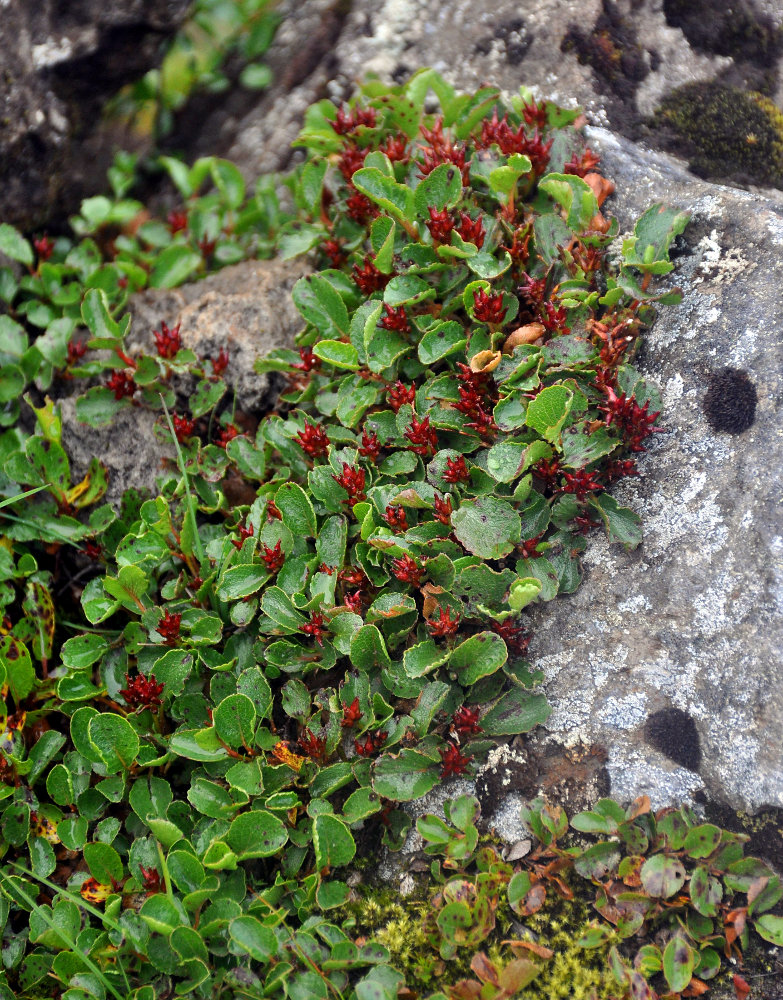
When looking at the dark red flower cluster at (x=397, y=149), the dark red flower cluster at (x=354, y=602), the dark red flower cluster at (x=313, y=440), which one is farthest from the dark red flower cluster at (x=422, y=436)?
the dark red flower cluster at (x=397, y=149)

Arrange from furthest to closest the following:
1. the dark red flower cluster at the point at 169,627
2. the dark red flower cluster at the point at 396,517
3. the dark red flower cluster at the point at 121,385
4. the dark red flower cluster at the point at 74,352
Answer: the dark red flower cluster at the point at 74,352, the dark red flower cluster at the point at 121,385, the dark red flower cluster at the point at 169,627, the dark red flower cluster at the point at 396,517

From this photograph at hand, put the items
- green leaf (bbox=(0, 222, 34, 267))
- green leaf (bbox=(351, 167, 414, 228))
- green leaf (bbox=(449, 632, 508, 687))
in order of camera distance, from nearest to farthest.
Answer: green leaf (bbox=(449, 632, 508, 687))
green leaf (bbox=(351, 167, 414, 228))
green leaf (bbox=(0, 222, 34, 267))

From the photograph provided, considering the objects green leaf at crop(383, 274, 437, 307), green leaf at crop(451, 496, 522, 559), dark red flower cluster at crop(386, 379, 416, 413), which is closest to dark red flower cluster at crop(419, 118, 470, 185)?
green leaf at crop(383, 274, 437, 307)

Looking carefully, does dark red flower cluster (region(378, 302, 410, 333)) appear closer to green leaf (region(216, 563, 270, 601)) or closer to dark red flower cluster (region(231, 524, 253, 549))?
dark red flower cluster (region(231, 524, 253, 549))

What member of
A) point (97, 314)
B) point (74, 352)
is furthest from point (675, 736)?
point (74, 352)

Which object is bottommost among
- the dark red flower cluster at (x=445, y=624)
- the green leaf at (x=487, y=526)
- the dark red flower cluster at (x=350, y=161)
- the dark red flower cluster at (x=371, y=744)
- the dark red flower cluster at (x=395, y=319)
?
the dark red flower cluster at (x=371, y=744)

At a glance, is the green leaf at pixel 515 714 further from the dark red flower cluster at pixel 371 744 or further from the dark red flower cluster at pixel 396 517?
the dark red flower cluster at pixel 396 517
